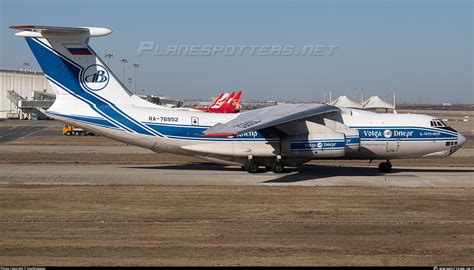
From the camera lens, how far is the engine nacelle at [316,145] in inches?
1069

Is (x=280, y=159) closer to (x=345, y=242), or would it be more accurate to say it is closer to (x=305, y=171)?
(x=305, y=171)

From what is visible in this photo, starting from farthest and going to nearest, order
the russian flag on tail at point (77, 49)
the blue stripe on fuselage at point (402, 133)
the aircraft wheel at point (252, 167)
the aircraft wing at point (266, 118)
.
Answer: the aircraft wheel at point (252, 167)
the blue stripe on fuselage at point (402, 133)
the russian flag on tail at point (77, 49)
the aircraft wing at point (266, 118)

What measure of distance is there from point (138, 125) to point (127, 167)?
2911 millimetres

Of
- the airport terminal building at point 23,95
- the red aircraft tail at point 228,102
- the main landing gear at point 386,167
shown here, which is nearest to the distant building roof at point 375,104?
the red aircraft tail at point 228,102

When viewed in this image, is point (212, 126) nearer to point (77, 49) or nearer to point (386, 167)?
point (77, 49)

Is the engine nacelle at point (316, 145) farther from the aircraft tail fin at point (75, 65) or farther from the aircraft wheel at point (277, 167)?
the aircraft tail fin at point (75, 65)

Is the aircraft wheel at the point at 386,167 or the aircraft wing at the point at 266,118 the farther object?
the aircraft wheel at the point at 386,167

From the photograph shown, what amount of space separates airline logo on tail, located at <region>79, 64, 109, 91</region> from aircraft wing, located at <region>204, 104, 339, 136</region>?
5.34 meters

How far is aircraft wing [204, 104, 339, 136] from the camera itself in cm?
2470

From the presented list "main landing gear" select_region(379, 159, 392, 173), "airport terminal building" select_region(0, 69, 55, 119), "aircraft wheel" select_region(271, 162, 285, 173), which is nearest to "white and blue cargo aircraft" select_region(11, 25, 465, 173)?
"aircraft wheel" select_region(271, 162, 285, 173)

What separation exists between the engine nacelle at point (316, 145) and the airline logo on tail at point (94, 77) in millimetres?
7812

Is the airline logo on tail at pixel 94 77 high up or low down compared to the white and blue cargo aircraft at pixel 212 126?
up

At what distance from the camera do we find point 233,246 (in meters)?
14.2

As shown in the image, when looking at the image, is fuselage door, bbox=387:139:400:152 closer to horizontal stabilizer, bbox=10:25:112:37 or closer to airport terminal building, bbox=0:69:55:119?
horizontal stabilizer, bbox=10:25:112:37
